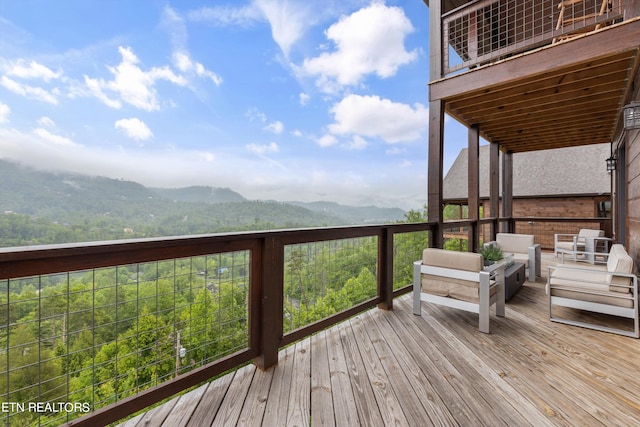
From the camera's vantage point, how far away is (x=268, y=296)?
7.10ft

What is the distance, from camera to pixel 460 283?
2928 millimetres

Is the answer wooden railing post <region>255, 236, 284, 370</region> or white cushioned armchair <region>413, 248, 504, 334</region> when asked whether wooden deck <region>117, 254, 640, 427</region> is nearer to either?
wooden railing post <region>255, 236, 284, 370</region>

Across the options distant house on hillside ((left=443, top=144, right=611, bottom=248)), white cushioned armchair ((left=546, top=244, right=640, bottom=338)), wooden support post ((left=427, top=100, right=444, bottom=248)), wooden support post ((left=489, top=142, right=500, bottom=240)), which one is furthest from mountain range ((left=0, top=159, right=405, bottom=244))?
white cushioned armchair ((left=546, top=244, right=640, bottom=338))

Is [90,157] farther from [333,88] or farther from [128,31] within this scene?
[333,88]

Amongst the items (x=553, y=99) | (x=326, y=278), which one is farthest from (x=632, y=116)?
(x=326, y=278)

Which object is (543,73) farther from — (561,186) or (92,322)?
(561,186)

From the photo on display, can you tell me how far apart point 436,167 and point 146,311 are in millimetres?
3806

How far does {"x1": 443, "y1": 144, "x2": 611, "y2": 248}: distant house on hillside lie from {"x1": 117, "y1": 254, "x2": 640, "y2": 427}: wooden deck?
8518mm

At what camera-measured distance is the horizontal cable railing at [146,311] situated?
1.36 meters

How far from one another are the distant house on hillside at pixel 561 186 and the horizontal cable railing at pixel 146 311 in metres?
10.1

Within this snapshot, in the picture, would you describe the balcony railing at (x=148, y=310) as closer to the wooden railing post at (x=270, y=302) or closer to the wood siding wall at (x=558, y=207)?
the wooden railing post at (x=270, y=302)

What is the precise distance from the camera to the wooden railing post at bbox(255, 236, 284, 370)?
2148mm

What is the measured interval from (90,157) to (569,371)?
35.6 meters

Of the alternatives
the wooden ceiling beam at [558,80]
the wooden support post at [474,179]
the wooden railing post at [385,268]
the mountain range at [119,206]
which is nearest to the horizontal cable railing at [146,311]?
the wooden railing post at [385,268]
